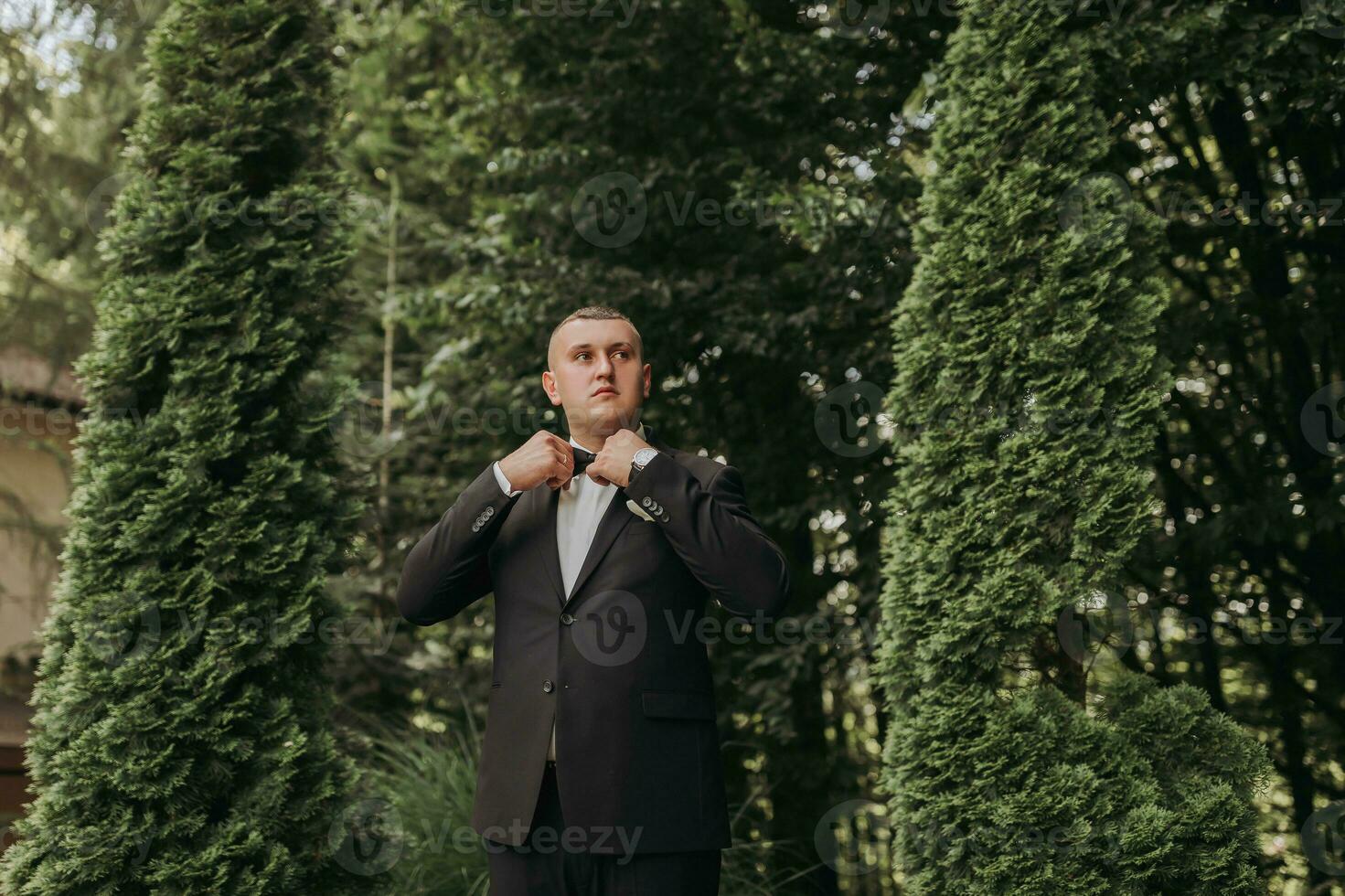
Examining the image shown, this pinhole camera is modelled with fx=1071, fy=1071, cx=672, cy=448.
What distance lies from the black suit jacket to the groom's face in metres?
0.19

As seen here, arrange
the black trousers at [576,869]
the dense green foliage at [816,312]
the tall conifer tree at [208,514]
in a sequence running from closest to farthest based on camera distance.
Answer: the black trousers at [576,869]
the tall conifer tree at [208,514]
the dense green foliage at [816,312]

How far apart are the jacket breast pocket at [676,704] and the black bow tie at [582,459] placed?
555mm

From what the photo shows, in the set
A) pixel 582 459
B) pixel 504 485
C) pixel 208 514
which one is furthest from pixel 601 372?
pixel 208 514

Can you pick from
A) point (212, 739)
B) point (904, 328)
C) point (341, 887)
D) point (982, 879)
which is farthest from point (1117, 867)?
point (212, 739)

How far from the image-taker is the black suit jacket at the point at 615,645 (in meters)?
2.25

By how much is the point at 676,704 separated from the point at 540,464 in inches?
23.7

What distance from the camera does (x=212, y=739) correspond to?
11.8 ft

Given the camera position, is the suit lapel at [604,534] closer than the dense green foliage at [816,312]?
Yes

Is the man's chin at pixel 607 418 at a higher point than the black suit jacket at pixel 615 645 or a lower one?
higher

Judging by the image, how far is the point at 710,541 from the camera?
7.41 feet

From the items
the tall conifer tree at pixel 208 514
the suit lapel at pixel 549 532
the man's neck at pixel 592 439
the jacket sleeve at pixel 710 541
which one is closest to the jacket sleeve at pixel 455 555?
the suit lapel at pixel 549 532

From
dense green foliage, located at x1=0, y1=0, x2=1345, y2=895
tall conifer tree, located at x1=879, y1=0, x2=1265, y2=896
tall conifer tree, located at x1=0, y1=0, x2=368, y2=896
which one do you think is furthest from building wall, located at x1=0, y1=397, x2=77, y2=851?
tall conifer tree, located at x1=879, y1=0, x2=1265, y2=896

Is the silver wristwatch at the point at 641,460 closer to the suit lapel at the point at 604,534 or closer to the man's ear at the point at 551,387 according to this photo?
the suit lapel at the point at 604,534

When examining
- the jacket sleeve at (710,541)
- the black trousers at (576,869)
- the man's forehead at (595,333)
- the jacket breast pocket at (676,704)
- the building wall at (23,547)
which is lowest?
the black trousers at (576,869)
